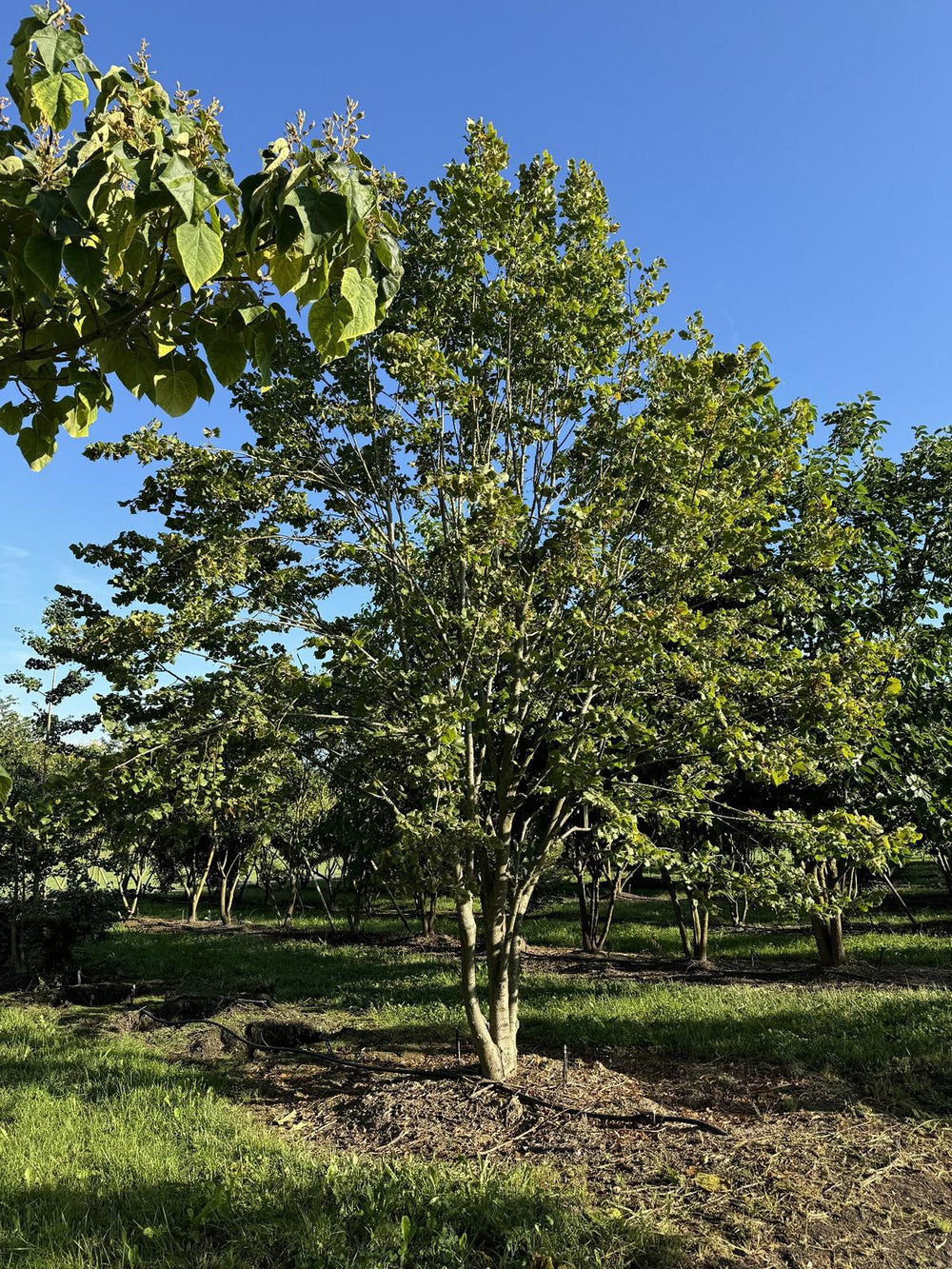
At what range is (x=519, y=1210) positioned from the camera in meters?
4.22

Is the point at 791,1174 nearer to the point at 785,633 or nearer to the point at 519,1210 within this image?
the point at 519,1210

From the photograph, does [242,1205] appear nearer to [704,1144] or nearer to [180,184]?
[704,1144]

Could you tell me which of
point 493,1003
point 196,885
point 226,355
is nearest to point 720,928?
point 493,1003

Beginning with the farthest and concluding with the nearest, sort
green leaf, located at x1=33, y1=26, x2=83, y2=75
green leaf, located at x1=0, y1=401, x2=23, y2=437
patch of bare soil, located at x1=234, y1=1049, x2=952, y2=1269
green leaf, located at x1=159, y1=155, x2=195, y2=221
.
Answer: patch of bare soil, located at x1=234, y1=1049, x2=952, y2=1269, green leaf, located at x1=0, y1=401, x2=23, y2=437, green leaf, located at x1=33, y1=26, x2=83, y2=75, green leaf, located at x1=159, y1=155, x2=195, y2=221

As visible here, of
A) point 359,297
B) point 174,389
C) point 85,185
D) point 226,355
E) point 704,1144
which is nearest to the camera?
point 85,185

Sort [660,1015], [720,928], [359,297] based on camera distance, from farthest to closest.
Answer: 1. [720,928]
2. [660,1015]
3. [359,297]

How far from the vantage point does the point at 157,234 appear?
68.2 inches

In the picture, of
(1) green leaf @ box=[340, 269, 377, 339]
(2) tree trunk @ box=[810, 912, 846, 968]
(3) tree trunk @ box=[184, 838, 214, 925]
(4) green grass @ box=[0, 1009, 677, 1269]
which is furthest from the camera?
(3) tree trunk @ box=[184, 838, 214, 925]

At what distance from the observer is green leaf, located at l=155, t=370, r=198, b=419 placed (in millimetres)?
2031

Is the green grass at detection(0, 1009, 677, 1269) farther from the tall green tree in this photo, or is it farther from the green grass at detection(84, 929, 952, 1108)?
the green grass at detection(84, 929, 952, 1108)

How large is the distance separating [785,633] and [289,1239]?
8.22m

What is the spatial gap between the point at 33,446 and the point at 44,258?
980 millimetres

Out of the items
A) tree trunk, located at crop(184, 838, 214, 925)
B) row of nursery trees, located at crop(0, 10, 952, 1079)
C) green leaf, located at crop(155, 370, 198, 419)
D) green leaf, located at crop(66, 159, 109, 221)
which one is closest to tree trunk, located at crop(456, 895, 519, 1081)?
row of nursery trees, located at crop(0, 10, 952, 1079)

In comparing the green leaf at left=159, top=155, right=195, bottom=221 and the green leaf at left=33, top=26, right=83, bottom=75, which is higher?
the green leaf at left=33, top=26, right=83, bottom=75
